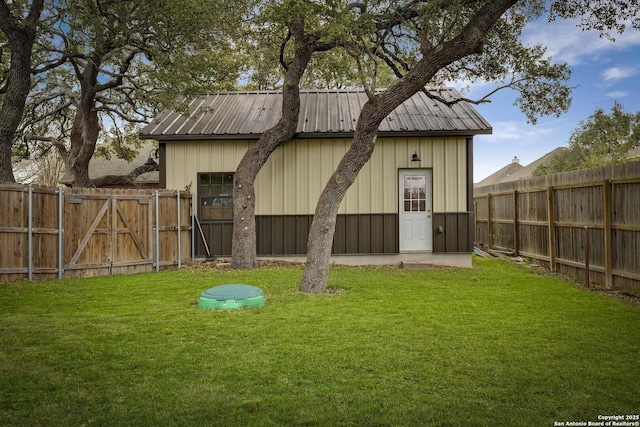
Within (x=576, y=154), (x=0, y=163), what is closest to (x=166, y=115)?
(x=0, y=163)

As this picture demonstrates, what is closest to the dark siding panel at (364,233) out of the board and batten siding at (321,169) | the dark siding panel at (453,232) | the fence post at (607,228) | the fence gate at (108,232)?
the board and batten siding at (321,169)

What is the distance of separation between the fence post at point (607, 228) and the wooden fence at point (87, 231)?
29.1ft

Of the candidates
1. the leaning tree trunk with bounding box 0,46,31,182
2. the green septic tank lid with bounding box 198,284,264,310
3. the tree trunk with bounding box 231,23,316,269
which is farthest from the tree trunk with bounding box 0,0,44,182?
the green septic tank lid with bounding box 198,284,264,310

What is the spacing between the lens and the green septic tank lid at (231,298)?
6.59 metres

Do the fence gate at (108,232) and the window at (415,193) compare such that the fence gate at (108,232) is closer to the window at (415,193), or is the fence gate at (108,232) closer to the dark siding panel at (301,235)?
the dark siding panel at (301,235)

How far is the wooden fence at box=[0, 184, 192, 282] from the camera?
30.4 ft

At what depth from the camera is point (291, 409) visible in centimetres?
333

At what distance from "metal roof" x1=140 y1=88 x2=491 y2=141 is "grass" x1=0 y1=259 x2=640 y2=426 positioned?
5.44 m

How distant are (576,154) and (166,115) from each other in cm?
3006

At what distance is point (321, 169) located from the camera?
12.4 metres

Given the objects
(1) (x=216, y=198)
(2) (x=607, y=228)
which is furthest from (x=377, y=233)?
(2) (x=607, y=228)

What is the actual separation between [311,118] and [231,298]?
744cm

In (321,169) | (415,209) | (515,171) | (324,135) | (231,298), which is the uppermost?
(515,171)

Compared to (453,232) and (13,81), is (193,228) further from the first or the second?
(453,232)
